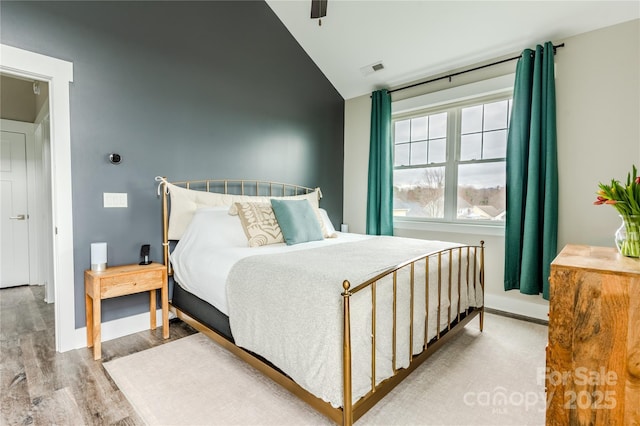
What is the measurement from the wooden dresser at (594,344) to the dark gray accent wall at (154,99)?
286 cm

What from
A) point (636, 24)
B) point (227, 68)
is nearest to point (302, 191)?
point (227, 68)

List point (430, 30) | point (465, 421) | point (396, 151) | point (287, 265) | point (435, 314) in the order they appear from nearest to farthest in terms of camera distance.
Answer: point (465, 421) → point (287, 265) → point (435, 314) → point (430, 30) → point (396, 151)

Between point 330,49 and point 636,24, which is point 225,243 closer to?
point 330,49

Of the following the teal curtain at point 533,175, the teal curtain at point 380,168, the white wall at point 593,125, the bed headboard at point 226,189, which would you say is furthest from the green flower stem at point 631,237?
the bed headboard at point 226,189

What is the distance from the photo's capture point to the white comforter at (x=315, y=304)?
1.38m

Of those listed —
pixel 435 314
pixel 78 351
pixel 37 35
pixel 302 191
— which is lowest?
pixel 78 351

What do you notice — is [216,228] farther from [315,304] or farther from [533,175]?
[533,175]

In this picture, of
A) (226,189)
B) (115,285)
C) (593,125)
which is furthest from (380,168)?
(115,285)

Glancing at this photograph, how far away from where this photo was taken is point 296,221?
2.77 m

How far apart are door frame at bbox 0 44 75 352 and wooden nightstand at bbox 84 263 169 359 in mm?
119

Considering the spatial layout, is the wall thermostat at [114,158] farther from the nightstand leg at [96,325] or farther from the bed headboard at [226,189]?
the nightstand leg at [96,325]

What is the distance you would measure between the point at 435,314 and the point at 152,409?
1712 millimetres

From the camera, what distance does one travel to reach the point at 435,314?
6.56ft

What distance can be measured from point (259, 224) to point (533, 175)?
8.34 ft
